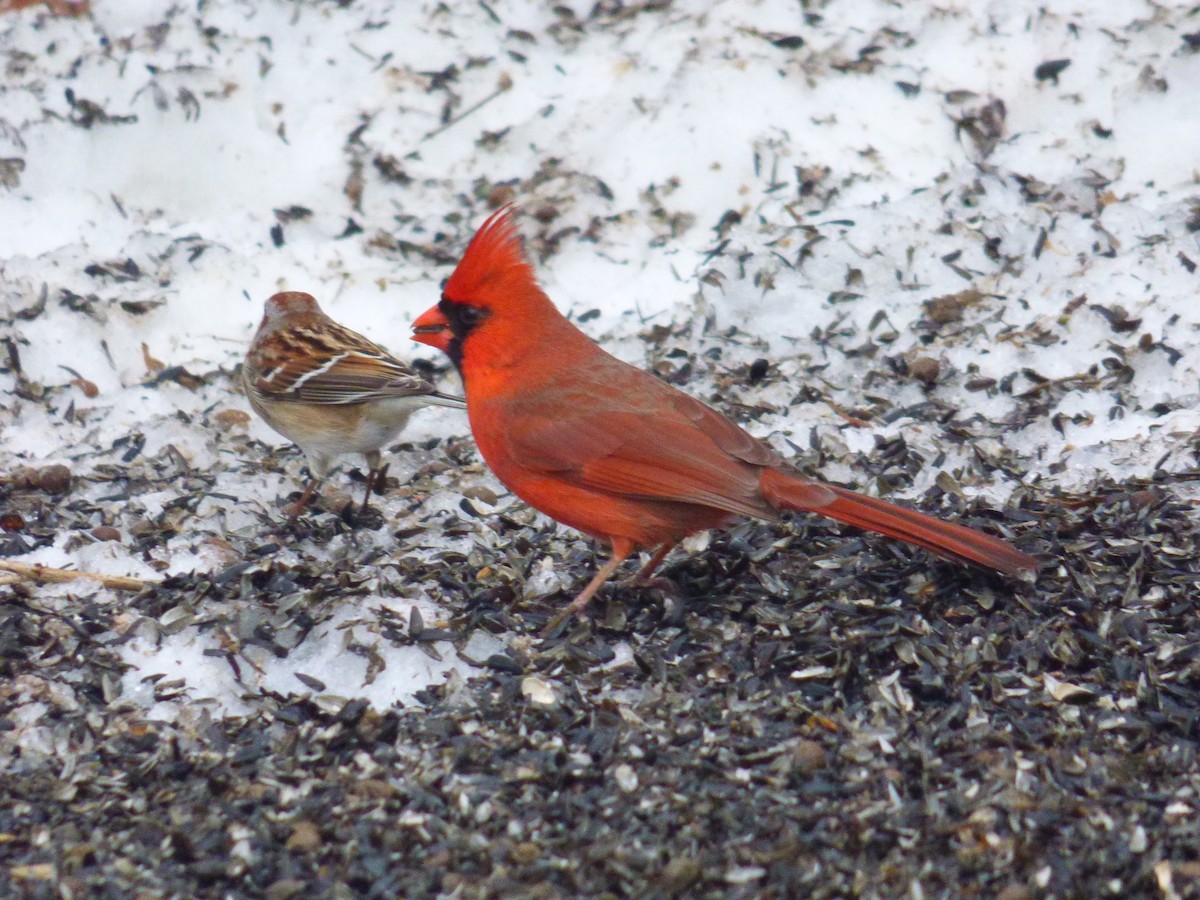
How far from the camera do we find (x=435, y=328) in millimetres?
4215

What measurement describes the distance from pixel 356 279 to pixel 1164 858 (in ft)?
12.2

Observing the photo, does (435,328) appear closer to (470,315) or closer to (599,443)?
(470,315)

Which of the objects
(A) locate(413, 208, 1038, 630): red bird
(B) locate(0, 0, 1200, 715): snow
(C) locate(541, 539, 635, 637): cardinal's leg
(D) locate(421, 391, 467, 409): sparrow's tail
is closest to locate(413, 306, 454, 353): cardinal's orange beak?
(A) locate(413, 208, 1038, 630): red bird

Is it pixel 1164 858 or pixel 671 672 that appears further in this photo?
pixel 671 672

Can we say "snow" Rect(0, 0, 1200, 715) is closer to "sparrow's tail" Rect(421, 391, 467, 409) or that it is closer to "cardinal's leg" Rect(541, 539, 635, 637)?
"sparrow's tail" Rect(421, 391, 467, 409)

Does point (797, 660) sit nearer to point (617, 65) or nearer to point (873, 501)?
point (873, 501)

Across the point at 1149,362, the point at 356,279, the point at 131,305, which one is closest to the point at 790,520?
the point at 1149,362

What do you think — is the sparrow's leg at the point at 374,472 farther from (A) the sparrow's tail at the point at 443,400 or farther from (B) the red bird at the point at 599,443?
(B) the red bird at the point at 599,443

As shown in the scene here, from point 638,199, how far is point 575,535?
1.81 metres

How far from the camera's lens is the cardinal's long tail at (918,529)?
363 cm

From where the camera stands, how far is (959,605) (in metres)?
3.72

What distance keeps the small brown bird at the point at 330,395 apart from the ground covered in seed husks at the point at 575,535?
0.58ft

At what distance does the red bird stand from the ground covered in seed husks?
199 millimetres

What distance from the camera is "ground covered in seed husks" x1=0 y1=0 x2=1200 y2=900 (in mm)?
2986
